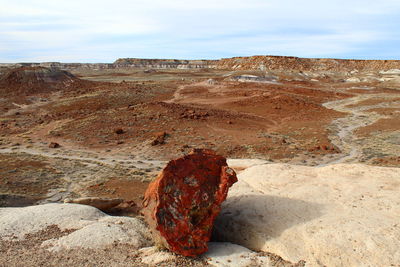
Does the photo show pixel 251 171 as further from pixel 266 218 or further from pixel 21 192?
pixel 21 192

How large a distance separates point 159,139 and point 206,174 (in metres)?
13.1

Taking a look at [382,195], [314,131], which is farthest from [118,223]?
[314,131]

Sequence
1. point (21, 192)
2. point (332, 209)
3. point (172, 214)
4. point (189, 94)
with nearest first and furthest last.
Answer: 1. point (172, 214)
2. point (332, 209)
3. point (21, 192)
4. point (189, 94)

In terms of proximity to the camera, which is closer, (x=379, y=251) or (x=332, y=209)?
(x=379, y=251)

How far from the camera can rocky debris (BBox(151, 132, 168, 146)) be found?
20062mm

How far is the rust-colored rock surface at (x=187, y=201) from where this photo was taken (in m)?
6.84

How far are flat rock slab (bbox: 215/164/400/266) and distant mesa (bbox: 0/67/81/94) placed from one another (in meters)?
42.8

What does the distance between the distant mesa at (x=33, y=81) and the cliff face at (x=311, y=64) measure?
204 ft

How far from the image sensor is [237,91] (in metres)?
43.1

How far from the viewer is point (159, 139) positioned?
20.4 m

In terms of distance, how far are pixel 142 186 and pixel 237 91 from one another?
103 ft

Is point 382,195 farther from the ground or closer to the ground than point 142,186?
farther from the ground

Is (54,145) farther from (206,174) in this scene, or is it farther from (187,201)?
(187,201)

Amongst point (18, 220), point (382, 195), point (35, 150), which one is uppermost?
point (382, 195)
